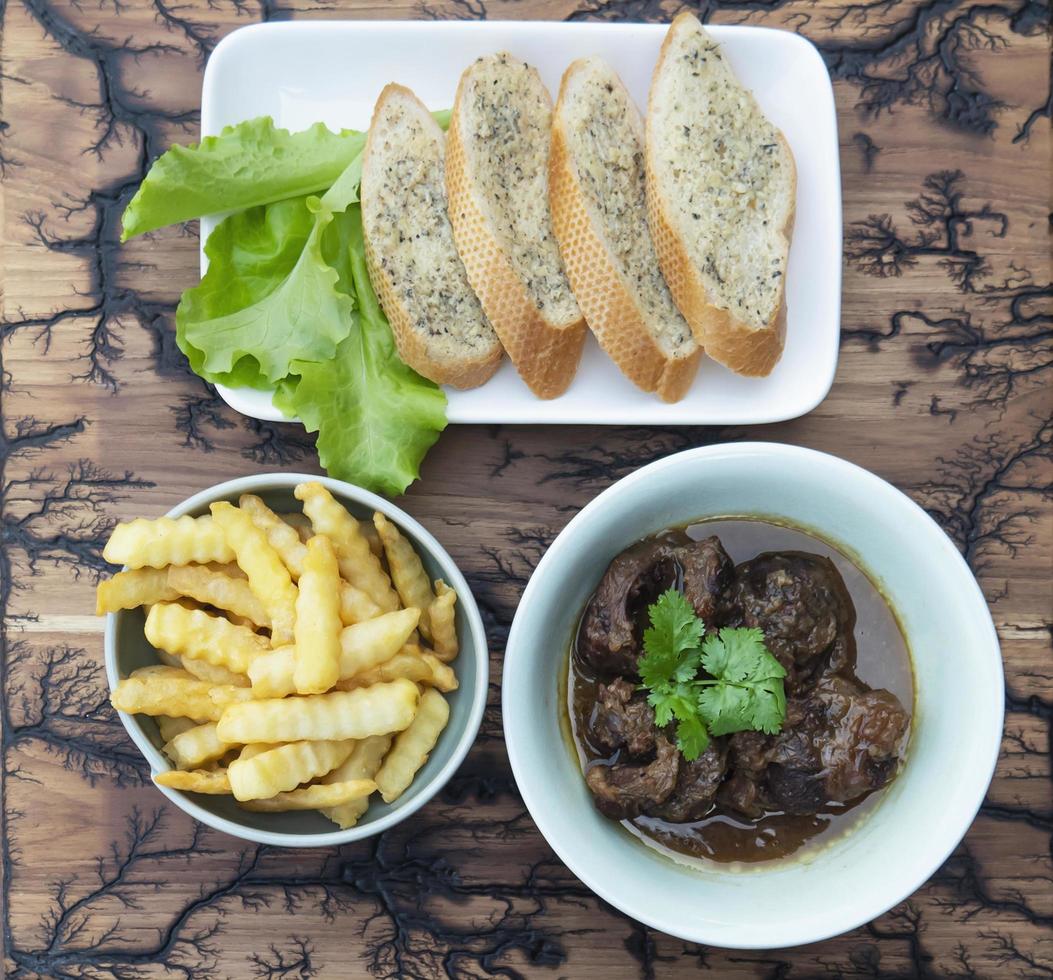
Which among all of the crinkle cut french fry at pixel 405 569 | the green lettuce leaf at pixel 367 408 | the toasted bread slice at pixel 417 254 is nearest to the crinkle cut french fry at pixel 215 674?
the crinkle cut french fry at pixel 405 569

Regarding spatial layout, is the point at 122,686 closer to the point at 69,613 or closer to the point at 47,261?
the point at 69,613

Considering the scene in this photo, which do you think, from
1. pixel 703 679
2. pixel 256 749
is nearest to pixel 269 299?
pixel 256 749

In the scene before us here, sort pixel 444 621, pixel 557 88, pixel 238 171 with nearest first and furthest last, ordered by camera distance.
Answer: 1. pixel 444 621
2. pixel 238 171
3. pixel 557 88

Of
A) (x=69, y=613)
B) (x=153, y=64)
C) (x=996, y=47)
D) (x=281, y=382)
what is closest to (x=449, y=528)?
(x=281, y=382)

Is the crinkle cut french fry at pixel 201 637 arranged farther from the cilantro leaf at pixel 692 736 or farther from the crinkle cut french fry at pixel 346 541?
the cilantro leaf at pixel 692 736

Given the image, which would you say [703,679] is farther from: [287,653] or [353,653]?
[287,653]
